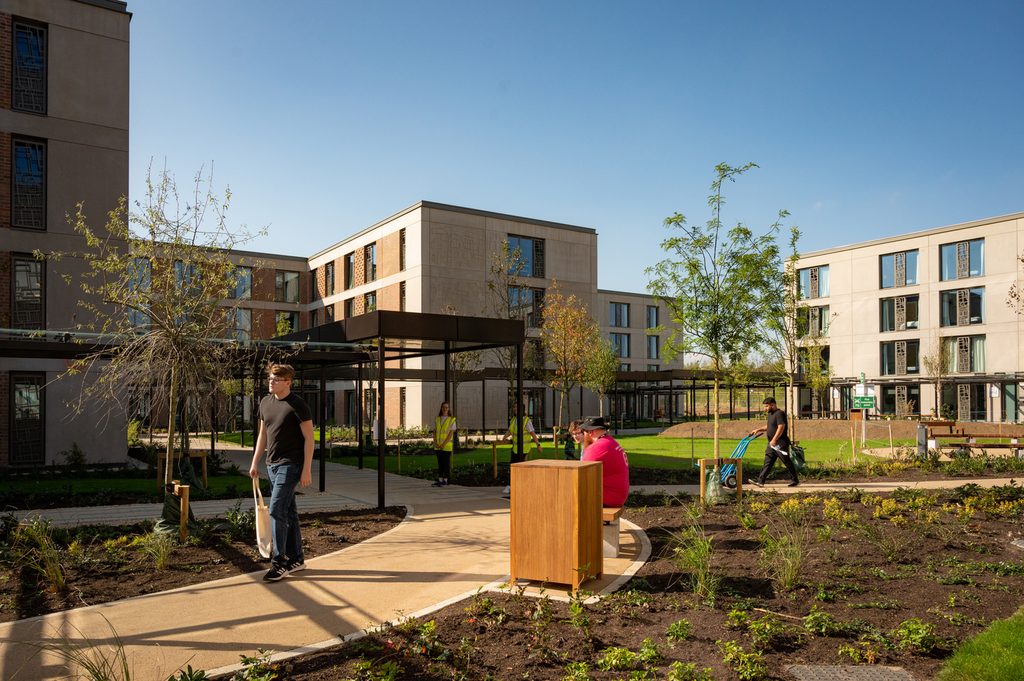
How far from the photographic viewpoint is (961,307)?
43781mm

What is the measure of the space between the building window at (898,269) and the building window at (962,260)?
168cm

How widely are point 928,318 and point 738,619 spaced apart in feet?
153

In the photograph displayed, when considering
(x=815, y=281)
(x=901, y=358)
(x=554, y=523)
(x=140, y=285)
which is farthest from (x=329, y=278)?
(x=554, y=523)

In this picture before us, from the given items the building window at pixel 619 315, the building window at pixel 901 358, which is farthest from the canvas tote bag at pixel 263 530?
the building window at pixel 619 315

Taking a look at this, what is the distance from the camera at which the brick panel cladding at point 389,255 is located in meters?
42.1

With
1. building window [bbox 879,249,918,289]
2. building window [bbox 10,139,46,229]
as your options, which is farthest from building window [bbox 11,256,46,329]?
building window [bbox 879,249,918,289]

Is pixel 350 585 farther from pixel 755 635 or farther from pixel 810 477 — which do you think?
pixel 810 477

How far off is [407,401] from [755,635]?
3614cm

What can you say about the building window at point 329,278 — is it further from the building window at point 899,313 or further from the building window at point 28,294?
the building window at point 899,313

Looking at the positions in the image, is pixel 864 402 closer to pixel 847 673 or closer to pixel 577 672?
pixel 847 673

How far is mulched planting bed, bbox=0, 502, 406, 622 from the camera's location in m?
6.45

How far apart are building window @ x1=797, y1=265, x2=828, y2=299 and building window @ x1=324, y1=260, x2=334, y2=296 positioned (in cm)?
3337

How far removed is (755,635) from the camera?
17.1ft

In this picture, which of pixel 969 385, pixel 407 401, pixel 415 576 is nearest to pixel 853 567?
pixel 415 576
